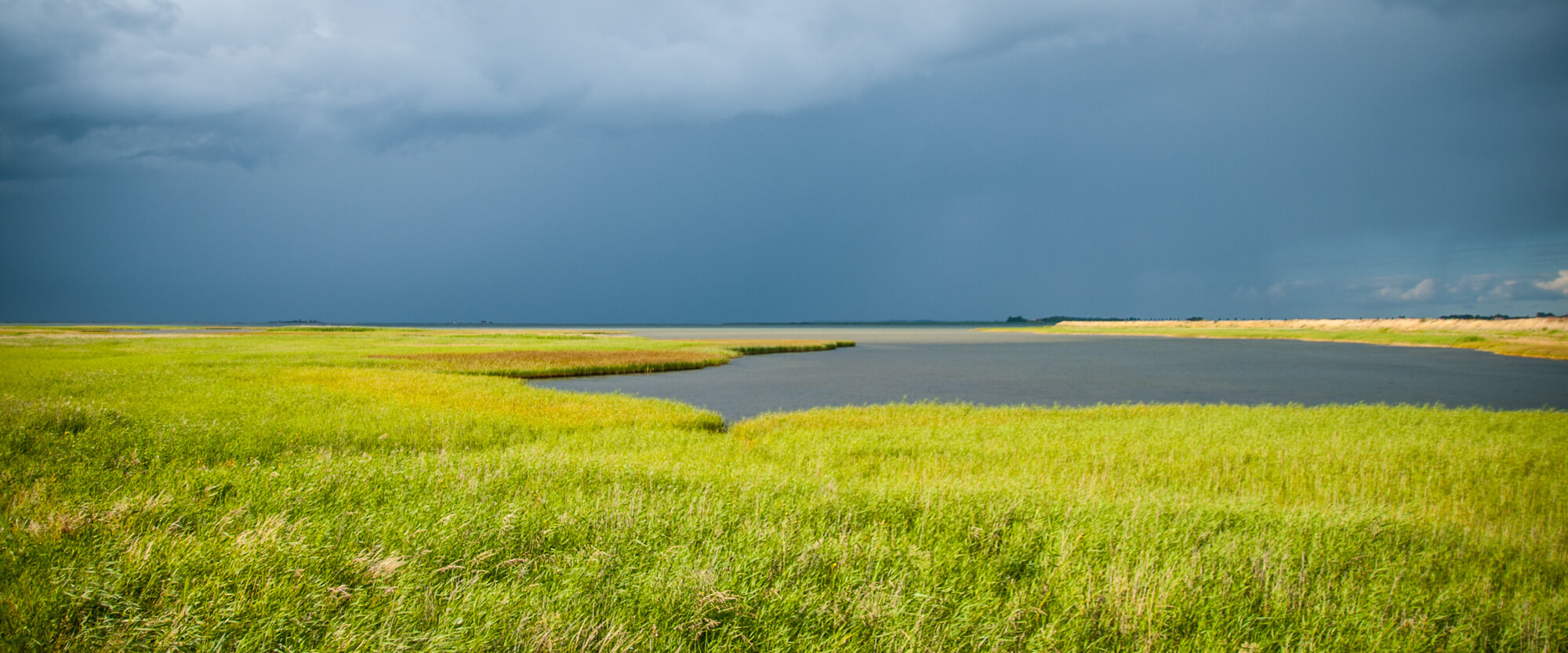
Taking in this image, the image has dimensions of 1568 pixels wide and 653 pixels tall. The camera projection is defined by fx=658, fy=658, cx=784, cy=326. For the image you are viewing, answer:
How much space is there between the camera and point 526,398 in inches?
840

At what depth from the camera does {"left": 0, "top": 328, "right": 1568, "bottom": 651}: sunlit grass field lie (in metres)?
4.02

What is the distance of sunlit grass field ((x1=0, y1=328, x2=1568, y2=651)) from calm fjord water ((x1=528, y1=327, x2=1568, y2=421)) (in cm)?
1269

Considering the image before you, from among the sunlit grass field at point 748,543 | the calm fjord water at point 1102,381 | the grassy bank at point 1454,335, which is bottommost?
the calm fjord water at point 1102,381

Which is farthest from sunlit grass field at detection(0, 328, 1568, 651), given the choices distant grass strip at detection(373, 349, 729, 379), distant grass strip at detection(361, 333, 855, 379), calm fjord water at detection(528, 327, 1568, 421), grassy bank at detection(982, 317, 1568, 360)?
grassy bank at detection(982, 317, 1568, 360)

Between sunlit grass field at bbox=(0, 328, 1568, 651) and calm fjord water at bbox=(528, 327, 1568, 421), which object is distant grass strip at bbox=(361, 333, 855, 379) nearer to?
calm fjord water at bbox=(528, 327, 1568, 421)

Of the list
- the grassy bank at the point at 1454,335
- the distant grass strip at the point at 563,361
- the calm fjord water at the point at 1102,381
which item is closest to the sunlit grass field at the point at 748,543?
the calm fjord water at the point at 1102,381

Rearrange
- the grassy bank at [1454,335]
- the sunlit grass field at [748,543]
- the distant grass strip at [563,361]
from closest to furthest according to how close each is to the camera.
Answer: the sunlit grass field at [748,543] < the distant grass strip at [563,361] < the grassy bank at [1454,335]

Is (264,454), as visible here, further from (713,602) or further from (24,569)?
(713,602)

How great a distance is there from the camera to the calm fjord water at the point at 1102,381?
28562 mm

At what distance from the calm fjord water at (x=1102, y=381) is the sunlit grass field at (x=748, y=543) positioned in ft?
41.6

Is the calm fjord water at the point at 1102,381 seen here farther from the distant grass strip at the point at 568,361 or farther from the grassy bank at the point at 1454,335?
the grassy bank at the point at 1454,335

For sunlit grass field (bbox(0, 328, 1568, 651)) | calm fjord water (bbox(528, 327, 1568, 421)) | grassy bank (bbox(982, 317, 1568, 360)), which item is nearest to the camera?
sunlit grass field (bbox(0, 328, 1568, 651))

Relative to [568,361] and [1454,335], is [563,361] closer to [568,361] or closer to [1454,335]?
[568,361]

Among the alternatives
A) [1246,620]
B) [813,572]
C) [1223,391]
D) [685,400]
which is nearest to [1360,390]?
[1223,391]
